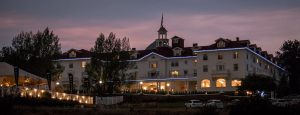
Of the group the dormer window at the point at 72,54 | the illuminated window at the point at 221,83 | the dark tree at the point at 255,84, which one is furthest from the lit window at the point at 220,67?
the dormer window at the point at 72,54

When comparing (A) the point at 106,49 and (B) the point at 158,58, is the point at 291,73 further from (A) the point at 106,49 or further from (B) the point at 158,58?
(A) the point at 106,49

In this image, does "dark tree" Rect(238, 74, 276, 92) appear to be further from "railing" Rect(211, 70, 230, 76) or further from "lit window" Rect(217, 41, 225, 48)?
"lit window" Rect(217, 41, 225, 48)

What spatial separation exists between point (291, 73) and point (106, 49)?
55109 mm

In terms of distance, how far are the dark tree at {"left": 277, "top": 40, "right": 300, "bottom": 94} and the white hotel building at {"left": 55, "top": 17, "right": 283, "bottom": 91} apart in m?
2.89

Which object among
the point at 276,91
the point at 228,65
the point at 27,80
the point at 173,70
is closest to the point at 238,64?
the point at 228,65

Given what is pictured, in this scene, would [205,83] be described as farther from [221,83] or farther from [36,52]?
[36,52]

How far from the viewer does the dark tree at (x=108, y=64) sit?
2926 inches

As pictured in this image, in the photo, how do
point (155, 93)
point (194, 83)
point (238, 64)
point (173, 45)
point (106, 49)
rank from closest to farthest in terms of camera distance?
point (106, 49), point (155, 93), point (238, 64), point (194, 83), point (173, 45)

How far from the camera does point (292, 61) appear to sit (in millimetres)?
117188

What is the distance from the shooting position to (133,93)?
8794 cm

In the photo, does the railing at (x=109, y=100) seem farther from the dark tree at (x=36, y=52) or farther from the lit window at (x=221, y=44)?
the lit window at (x=221, y=44)

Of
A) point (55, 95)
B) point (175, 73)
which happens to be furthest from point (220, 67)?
point (55, 95)

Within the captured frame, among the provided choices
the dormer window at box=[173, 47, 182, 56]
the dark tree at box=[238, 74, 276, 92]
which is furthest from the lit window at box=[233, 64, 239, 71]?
the dormer window at box=[173, 47, 182, 56]

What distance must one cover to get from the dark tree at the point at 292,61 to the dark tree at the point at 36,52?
5842 centimetres
